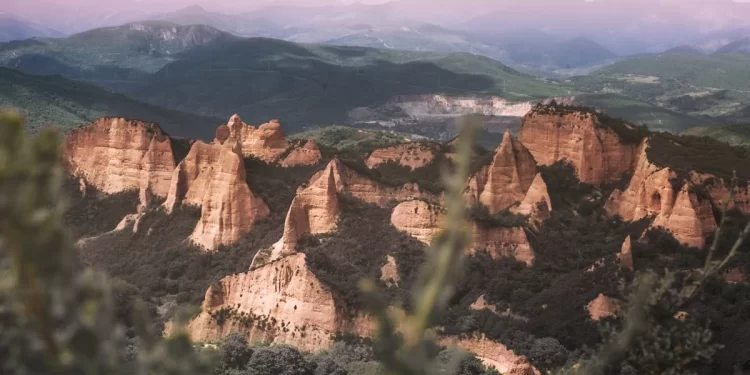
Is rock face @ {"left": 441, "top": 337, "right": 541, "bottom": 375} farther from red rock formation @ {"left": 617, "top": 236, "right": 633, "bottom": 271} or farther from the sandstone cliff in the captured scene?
red rock formation @ {"left": 617, "top": 236, "right": 633, "bottom": 271}

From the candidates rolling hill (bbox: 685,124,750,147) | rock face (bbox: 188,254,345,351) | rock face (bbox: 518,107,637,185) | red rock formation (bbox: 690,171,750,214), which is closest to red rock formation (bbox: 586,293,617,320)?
rock face (bbox: 188,254,345,351)

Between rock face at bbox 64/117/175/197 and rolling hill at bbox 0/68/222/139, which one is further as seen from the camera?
rolling hill at bbox 0/68/222/139

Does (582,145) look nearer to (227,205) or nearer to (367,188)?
(367,188)

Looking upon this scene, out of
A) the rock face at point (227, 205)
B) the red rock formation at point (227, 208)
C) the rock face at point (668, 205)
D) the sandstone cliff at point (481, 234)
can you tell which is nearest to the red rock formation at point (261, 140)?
the rock face at point (227, 205)

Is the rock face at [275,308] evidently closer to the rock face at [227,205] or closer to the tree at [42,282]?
the rock face at [227,205]

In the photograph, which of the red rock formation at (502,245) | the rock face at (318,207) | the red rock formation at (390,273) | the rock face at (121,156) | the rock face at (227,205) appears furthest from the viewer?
the rock face at (121,156)

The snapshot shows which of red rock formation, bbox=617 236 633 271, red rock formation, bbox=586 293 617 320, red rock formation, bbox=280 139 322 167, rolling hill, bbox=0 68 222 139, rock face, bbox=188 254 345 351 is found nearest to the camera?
red rock formation, bbox=586 293 617 320

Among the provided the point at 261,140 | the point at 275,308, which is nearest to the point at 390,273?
the point at 275,308
